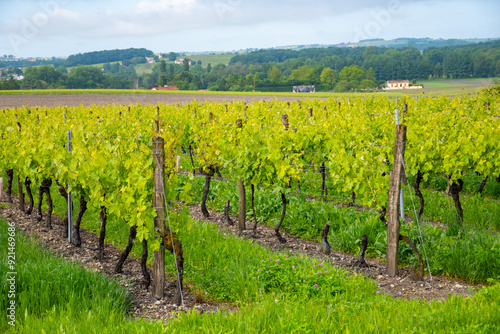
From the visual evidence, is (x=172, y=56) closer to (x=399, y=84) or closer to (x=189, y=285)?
(x=399, y=84)

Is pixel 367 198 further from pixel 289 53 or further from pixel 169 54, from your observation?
pixel 169 54

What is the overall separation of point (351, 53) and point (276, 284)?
2757 inches

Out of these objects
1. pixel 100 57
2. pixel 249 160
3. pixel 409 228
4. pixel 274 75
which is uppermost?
pixel 100 57

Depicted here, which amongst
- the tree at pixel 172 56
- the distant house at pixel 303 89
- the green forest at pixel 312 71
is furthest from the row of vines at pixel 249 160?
the tree at pixel 172 56

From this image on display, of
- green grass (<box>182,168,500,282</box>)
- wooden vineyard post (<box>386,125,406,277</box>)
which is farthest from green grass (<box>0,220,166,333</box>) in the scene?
green grass (<box>182,168,500,282</box>)

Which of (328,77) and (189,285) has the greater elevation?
(328,77)

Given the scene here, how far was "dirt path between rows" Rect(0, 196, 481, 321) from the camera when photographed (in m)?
5.39

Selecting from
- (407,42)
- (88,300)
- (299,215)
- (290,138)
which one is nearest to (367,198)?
(299,215)

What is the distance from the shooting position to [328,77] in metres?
67.8

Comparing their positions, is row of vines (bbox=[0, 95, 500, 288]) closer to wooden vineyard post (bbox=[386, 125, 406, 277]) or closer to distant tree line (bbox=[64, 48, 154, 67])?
wooden vineyard post (bbox=[386, 125, 406, 277])

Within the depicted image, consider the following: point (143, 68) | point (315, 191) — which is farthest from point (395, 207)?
point (143, 68)

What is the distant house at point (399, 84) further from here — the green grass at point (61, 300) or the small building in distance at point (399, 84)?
the green grass at point (61, 300)

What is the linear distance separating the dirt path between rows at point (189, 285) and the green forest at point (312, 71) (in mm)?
46981

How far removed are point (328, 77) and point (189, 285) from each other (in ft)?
212
